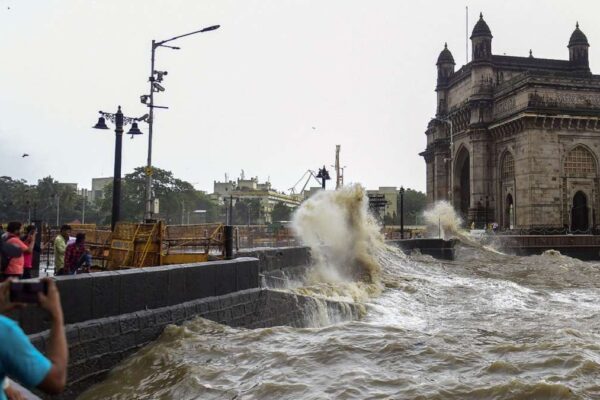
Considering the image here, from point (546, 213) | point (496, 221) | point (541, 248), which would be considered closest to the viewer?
point (541, 248)

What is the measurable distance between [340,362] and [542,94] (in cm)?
4783

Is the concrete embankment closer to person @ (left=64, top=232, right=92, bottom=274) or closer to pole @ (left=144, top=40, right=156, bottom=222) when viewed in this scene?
person @ (left=64, top=232, right=92, bottom=274)

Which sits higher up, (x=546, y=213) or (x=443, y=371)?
(x=546, y=213)

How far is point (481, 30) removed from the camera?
185ft

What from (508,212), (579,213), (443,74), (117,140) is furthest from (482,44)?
(117,140)

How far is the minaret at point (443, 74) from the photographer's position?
6519cm

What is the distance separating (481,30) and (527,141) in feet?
49.5

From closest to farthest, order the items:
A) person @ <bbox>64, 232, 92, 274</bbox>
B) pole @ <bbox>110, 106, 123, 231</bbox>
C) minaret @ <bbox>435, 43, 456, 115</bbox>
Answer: person @ <bbox>64, 232, 92, 274</bbox> < pole @ <bbox>110, 106, 123, 231</bbox> < minaret @ <bbox>435, 43, 456, 115</bbox>

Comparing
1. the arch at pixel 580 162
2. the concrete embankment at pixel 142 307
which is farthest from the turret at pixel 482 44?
the concrete embankment at pixel 142 307

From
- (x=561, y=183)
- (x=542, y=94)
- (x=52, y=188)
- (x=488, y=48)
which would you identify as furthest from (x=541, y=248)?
(x=52, y=188)

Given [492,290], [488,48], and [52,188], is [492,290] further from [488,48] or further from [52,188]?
[52,188]

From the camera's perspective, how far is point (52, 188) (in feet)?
300

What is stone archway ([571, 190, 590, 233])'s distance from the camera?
49.9 m

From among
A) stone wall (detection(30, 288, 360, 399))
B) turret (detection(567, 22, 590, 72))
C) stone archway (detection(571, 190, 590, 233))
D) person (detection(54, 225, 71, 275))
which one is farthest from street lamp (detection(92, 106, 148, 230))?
turret (detection(567, 22, 590, 72))
